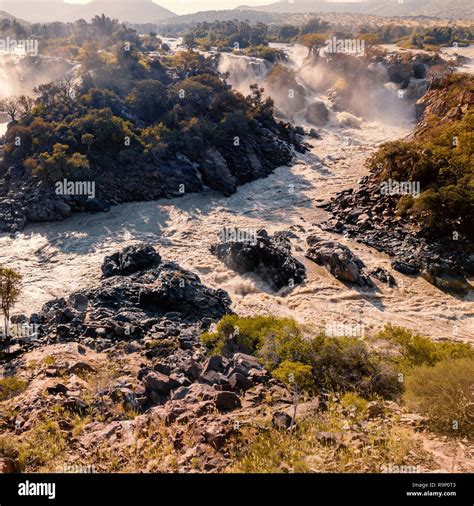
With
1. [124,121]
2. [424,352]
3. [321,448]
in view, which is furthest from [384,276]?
[124,121]

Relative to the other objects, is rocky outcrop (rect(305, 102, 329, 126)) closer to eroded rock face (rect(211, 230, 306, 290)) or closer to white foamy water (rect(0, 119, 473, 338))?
white foamy water (rect(0, 119, 473, 338))

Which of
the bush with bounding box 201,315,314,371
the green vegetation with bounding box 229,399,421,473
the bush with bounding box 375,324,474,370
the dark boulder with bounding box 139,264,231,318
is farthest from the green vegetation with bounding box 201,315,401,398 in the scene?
the dark boulder with bounding box 139,264,231,318

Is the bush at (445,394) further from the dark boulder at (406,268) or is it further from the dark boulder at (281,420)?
the dark boulder at (406,268)

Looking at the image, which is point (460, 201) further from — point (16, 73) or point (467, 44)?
point (467, 44)

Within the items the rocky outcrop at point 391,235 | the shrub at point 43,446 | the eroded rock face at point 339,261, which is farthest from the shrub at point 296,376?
the rocky outcrop at point 391,235

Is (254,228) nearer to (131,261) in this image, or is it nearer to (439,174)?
(131,261)

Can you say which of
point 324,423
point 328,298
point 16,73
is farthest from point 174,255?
point 16,73

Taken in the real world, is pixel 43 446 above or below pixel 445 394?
below
